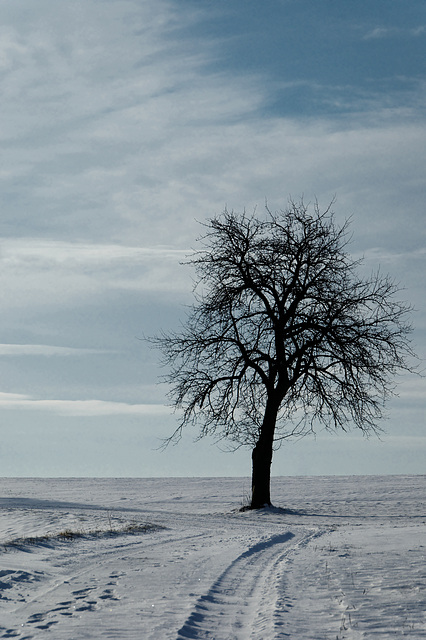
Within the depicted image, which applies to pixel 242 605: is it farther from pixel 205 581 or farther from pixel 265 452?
pixel 265 452

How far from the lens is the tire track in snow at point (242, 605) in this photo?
5844 mm

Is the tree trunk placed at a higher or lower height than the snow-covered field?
higher

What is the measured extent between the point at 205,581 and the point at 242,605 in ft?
4.41

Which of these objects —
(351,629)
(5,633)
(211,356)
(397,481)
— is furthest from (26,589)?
(397,481)

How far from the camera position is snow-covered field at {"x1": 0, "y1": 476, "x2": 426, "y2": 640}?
610 centimetres

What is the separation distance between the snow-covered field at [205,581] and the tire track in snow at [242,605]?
0.04 feet

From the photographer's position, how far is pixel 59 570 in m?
9.10

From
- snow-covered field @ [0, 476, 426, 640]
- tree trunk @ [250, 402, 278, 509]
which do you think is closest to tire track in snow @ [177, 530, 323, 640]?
snow-covered field @ [0, 476, 426, 640]

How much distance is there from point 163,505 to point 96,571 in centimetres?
1637

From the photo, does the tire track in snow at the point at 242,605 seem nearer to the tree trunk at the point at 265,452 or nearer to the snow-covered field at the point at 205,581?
the snow-covered field at the point at 205,581

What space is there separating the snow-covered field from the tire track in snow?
0.04ft

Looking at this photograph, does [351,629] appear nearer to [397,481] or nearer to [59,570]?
[59,570]

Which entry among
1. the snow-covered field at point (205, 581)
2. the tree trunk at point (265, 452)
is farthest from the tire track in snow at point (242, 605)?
the tree trunk at point (265, 452)

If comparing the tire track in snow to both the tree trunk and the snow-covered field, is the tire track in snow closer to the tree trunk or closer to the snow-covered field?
the snow-covered field
